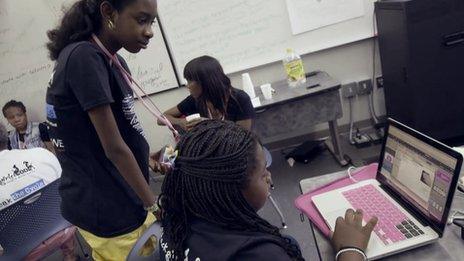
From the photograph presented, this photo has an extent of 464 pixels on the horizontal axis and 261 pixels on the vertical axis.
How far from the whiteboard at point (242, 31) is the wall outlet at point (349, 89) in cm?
34

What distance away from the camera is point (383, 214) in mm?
930

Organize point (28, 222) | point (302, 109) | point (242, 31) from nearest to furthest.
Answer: point (28, 222) → point (302, 109) → point (242, 31)

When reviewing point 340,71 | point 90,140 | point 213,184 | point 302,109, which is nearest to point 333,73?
point 340,71

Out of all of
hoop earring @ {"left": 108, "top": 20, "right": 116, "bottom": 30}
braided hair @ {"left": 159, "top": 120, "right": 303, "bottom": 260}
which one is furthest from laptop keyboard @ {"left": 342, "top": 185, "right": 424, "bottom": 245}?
hoop earring @ {"left": 108, "top": 20, "right": 116, "bottom": 30}

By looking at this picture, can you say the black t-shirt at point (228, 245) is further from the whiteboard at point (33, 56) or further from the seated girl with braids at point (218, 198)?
the whiteboard at point (33, 56)

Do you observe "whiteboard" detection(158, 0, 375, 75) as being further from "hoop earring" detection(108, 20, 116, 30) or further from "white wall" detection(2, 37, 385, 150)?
"hoop earring" detection(108, 20, 116, 30)

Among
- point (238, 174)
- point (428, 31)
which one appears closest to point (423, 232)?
point (238, 174)

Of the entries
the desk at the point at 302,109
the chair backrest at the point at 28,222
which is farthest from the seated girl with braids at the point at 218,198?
the desk at the point at 302,109

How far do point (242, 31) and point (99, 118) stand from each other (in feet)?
6.51

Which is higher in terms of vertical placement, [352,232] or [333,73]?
[352,232]

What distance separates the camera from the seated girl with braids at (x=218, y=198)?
71cm

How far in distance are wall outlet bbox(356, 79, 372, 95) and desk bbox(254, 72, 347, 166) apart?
382 mm

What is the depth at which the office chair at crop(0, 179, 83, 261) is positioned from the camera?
151cm

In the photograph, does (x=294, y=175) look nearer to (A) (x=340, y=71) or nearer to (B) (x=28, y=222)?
(A) (x=340, y=71)
